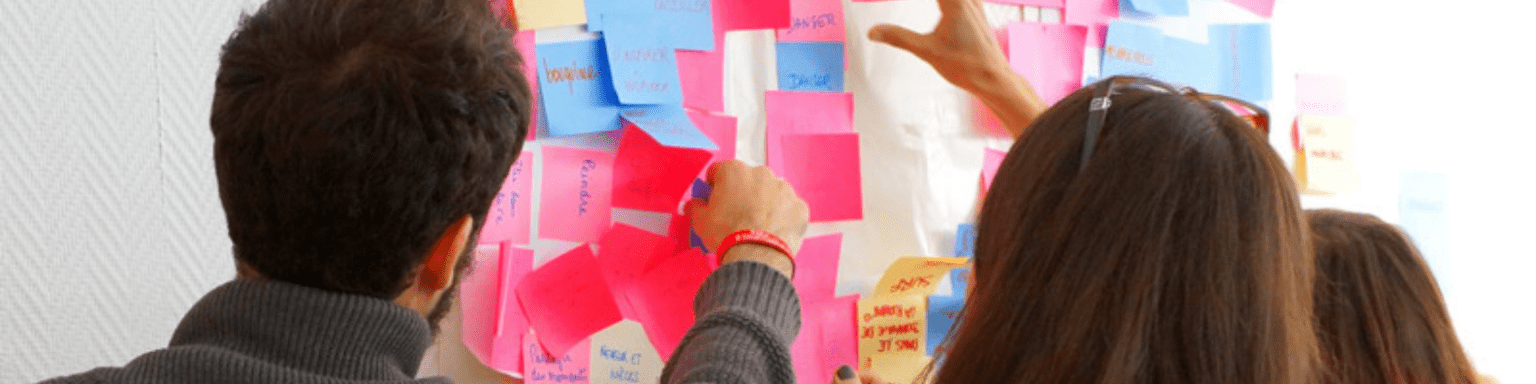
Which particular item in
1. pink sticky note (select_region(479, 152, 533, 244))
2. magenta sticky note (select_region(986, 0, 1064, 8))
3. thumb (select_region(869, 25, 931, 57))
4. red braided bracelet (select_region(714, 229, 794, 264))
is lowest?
red braided bracelet (select_region(714, 229, 794, 264))

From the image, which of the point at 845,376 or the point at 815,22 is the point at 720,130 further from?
the point at 845,376

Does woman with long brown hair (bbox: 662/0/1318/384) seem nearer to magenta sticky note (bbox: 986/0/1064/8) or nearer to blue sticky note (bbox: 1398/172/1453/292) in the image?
magenta sticky note (bbox: 986/0/1064/8)

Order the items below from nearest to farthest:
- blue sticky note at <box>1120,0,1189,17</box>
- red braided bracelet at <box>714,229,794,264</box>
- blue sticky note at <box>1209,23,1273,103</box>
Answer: red braided bracelet at <box>714,229,794,264</box> → blue sticky note at <box>1120,0,1189,17</box> → blue sticky note at <box>1209,23,1273,103</box>

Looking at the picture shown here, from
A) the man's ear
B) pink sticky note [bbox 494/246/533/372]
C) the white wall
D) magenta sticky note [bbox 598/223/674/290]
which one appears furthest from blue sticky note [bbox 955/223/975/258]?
the man's ear

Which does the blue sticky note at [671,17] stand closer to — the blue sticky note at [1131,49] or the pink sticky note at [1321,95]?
the blue sticky note at [1131,49]

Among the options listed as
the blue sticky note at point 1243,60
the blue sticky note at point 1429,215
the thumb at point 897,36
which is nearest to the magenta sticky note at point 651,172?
the thumb at point 897,36

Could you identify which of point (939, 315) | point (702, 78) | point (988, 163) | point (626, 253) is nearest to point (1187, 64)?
point (988, 163)

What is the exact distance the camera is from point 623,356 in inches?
49.7

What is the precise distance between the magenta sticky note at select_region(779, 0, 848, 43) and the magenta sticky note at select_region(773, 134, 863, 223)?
0.32 feet

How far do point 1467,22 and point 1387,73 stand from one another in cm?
20

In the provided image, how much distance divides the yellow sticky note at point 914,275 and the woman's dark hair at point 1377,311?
1.34ft

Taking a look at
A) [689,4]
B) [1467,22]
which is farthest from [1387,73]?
[689,4]

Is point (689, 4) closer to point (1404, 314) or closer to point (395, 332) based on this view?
point (395, 332)

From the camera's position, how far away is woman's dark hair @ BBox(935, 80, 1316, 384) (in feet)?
2.74
